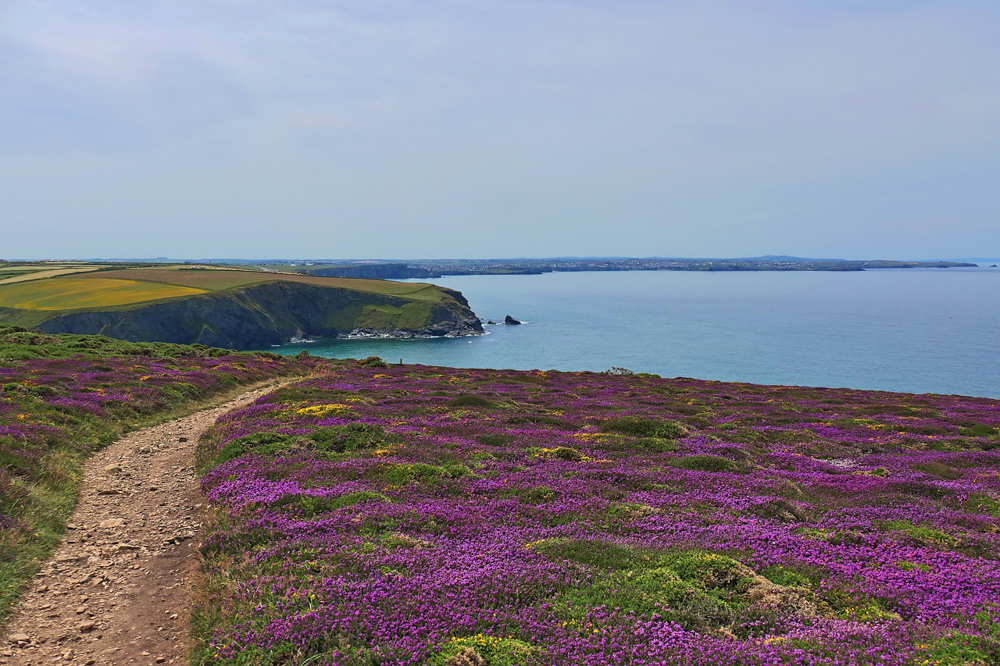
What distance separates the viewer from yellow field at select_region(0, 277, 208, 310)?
155 m

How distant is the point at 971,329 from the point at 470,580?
226 metres

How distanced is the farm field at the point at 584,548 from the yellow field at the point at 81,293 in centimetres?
17948

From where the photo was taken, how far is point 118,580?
10.8 metres

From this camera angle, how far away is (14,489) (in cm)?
1313

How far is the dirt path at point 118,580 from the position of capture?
28.2 feet

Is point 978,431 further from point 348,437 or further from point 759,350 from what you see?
point 759,350

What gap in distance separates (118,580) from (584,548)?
9.89 metres

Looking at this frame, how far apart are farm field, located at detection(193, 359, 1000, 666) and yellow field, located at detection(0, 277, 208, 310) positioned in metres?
179

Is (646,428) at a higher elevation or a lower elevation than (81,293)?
lower

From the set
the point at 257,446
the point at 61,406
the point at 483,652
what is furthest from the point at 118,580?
the point at 61,406

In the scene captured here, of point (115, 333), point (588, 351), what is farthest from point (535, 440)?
point (115, 333)

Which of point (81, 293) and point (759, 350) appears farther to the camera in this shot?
point (81, 293)

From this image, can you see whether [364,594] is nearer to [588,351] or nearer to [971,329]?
[588,351]

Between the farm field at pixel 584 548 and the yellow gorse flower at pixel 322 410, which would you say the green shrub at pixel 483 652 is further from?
the yellow gorse flower at pixel 322 410
